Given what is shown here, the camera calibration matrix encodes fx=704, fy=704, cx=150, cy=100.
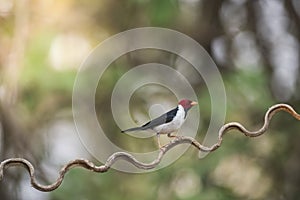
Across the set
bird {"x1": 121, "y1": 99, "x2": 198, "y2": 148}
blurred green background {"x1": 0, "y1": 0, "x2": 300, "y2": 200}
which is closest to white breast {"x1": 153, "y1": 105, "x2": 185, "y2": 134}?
bird {"x1": 121, "y1": 99, "x2": 198, "y2": 148}

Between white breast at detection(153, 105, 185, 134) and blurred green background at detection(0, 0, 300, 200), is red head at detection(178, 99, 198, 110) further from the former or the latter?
blurred green background at detection(0, 0, 300, 200)

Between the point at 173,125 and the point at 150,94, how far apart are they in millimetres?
1019

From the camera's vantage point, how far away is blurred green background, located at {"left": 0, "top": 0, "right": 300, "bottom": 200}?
1610mm

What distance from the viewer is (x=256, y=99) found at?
1.72 metres

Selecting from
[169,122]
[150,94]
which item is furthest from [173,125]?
[150,94]

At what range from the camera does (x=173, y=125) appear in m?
0.68

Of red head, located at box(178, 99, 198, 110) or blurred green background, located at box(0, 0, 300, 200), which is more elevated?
red head, located at box(178, 99, 198, 110)

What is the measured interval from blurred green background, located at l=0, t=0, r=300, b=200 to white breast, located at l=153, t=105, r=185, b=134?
88 centimetres

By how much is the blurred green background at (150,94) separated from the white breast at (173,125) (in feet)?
2.89

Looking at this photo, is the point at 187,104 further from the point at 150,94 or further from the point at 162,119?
the point at 150,94

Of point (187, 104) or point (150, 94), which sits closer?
point (187, 104)

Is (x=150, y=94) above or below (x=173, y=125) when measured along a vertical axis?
below

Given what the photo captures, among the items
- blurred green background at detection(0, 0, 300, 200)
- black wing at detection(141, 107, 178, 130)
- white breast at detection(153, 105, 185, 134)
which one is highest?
white breast at detection(153, 105, 185, 134)

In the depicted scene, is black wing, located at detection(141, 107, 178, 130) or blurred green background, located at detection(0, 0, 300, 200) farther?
blurred green background, located at detection(0, 0, 300, 200)
